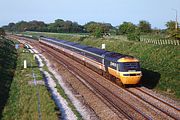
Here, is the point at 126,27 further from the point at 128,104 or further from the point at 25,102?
the point at 25,102

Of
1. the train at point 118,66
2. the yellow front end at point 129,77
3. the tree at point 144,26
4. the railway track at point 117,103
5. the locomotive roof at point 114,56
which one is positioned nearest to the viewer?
the railway track at point 117,103

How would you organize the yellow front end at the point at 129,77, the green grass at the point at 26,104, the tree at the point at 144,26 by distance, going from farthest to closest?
1. the tree at the point at 144,26
2. the yellow front end at the point at 129,77
3. the green grass at the point at 26,104

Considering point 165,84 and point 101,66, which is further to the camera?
point 101,66

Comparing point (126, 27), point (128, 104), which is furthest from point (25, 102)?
point (126, 27)

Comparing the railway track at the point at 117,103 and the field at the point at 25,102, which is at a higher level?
the field at the point at 25,102

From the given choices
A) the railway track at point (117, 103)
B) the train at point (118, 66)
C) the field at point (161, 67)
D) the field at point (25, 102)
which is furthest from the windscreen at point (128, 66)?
the field at point (25, 102)

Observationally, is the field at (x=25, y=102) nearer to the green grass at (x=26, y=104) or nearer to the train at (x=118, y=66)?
the green grass at (x=26, y=104)

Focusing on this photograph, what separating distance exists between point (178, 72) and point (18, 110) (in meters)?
15.3

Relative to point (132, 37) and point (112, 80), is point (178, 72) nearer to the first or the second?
point (112, 80)

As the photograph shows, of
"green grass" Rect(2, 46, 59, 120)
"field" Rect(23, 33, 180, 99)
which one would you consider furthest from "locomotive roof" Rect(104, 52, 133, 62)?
"green grass" Rect(2, 46, 59, 120)

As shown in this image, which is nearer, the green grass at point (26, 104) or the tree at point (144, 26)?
the green grass at point (26, 104)

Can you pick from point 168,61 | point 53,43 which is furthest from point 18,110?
point 53,43

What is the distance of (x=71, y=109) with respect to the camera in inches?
902

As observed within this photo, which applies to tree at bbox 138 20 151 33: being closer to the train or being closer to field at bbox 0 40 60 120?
the train
